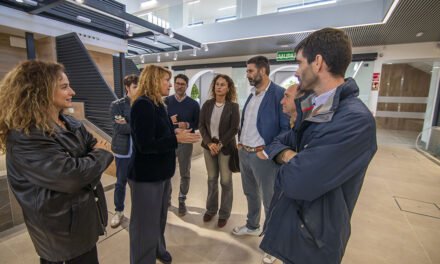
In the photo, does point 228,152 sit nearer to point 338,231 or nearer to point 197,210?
point 197,210

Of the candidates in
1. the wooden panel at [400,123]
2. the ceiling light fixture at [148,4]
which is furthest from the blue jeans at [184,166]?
the wooden panel at [400,123]

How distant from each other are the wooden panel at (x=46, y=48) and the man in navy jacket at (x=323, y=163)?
5622 mm

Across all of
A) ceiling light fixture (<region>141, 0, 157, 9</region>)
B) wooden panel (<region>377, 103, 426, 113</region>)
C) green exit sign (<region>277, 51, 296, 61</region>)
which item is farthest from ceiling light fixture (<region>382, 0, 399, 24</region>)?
wooden panel (<region>377, 103, 426, 113</region>)

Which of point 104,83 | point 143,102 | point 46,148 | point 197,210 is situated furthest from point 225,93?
point 104,83

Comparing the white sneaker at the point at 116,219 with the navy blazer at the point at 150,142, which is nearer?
the navy blazer at the point at 150,142

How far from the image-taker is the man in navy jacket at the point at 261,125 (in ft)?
6.20

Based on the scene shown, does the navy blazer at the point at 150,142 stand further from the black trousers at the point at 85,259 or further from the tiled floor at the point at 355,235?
the tiled floor at the point at 355,235

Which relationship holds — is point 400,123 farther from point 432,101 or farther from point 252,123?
point 252,123

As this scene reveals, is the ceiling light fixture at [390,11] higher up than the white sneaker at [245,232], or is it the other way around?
the ceiling light fixture at [390,11]

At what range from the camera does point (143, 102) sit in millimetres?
1435

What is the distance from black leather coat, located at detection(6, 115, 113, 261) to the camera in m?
Answer: 0.96

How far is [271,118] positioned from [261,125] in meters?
0.10

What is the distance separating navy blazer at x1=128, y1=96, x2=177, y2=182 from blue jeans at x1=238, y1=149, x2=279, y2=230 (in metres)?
Answer: 0.75

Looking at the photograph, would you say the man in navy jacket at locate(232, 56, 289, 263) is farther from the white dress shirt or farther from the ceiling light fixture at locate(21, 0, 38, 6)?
the ceiling light fixture at locate(21, 0, 38, 6)
